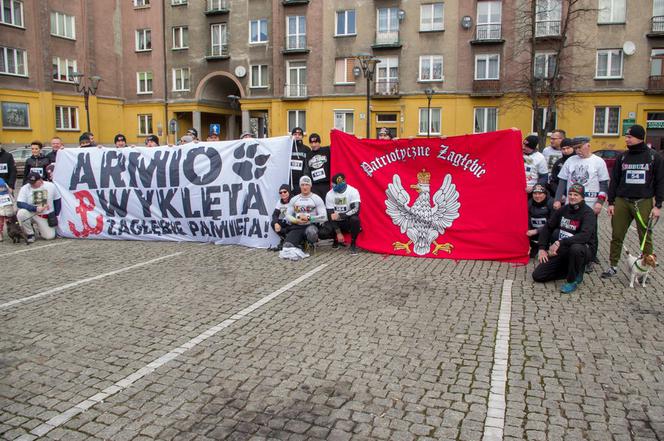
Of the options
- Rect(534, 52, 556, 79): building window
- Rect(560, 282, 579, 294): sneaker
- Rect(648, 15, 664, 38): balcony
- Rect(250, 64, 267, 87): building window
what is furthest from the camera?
Rect(250, 64, 267, 87): building window

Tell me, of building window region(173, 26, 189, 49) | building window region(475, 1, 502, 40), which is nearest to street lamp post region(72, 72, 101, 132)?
building window region(173, 26, 189, 49)

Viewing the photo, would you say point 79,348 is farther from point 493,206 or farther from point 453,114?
point 453,114

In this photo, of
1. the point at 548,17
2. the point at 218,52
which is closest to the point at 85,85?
the point at 218,52

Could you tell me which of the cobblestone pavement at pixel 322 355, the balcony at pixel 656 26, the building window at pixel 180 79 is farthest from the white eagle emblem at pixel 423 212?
the building window at pixel 180 79

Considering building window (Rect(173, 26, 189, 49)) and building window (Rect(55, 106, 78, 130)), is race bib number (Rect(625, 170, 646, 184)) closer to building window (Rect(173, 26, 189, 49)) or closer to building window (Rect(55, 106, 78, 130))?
building window (Rect(55, 106, 78, 130))

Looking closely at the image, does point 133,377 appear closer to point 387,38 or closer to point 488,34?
point 488,34

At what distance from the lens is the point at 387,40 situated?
39.9 metres

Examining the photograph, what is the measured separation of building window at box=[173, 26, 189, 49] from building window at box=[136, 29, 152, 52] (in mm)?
2309

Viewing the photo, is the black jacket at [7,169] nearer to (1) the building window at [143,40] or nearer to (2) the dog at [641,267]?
(2) the dog at [641,267]

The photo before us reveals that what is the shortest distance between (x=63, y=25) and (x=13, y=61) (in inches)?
206

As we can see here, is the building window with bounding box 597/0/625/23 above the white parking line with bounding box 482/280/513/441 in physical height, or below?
above

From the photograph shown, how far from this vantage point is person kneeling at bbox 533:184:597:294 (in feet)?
23.9

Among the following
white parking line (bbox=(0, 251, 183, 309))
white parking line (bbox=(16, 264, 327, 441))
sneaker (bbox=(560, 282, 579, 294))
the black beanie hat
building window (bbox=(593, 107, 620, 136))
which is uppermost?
building window (bbox=(593, 107, 620, 136))

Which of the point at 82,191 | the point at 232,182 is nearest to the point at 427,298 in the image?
the point at 232,182
